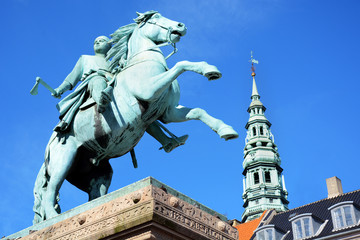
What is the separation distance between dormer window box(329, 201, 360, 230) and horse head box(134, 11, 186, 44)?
90.1 feet

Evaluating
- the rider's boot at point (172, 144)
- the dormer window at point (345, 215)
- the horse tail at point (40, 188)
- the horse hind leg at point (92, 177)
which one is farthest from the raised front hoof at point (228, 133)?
the dormer window at point (345, 215)

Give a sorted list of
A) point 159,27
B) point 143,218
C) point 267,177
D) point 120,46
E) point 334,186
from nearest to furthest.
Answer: point 143,218 → point 159,27 → point 120,46 → point 334,186 → point 267,177

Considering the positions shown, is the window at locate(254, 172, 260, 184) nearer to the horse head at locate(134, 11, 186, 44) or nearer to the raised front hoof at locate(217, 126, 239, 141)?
the horse head at locate(134, 11, 186, 44)

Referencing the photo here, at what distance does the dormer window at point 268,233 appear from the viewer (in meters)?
38.8

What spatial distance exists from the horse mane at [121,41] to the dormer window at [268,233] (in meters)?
31.0

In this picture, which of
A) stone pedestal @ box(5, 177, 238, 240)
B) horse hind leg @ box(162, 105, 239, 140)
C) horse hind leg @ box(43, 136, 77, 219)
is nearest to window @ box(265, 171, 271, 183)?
horse hind leg @ box(162, 105, 239, 140)

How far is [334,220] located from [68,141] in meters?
29.3

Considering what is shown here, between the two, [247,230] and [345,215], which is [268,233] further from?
[247,230]

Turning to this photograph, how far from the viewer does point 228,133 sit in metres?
8.23

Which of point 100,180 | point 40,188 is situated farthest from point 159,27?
point 40,188

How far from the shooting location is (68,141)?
9.31 m

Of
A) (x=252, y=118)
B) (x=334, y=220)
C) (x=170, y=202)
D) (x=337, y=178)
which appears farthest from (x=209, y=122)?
(x=252, y=118)

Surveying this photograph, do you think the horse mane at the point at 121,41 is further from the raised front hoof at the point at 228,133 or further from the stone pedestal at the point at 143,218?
the stone pedestal at the point at 143,218

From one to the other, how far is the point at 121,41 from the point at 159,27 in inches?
30.5
